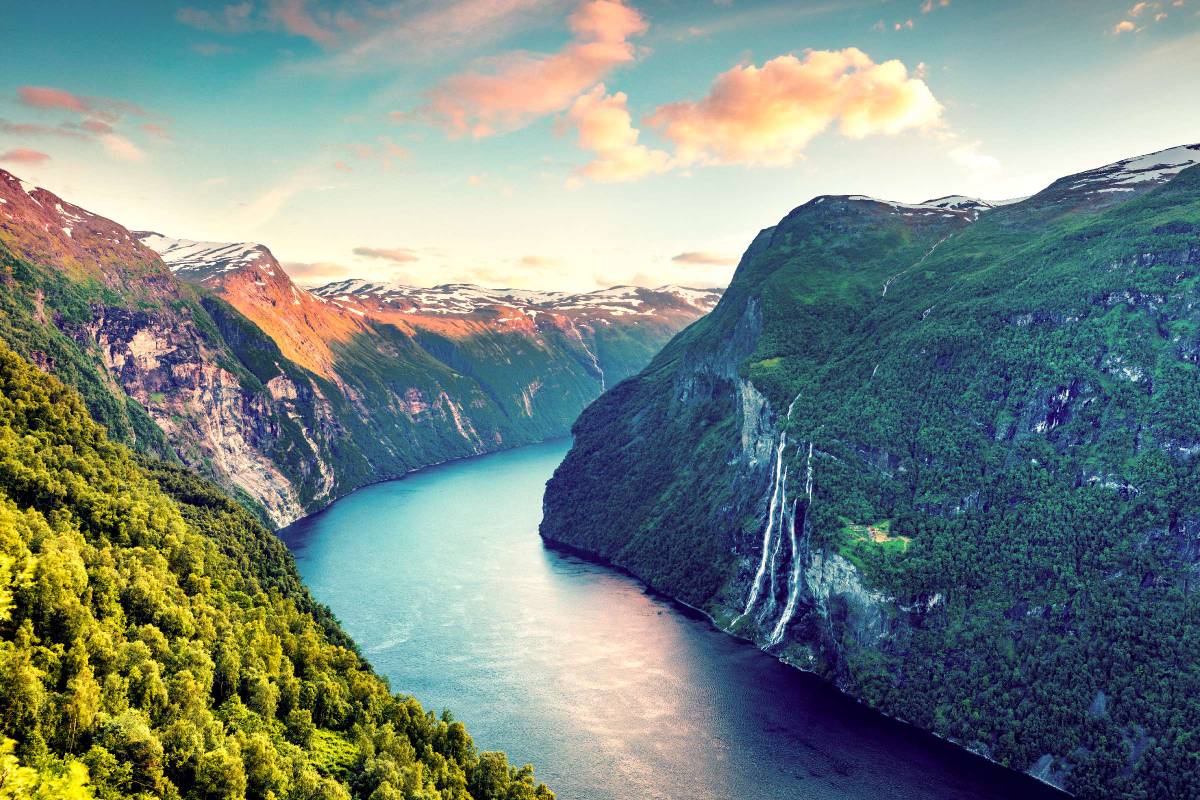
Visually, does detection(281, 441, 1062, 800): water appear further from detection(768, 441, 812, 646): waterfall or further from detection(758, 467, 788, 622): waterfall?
detection(758, 467, 788, 622): waterfall

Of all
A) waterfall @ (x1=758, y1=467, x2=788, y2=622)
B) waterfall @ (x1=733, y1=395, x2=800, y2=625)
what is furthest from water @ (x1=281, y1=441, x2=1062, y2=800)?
waterfall @ (x1=733, y1=395, x2=800, y2=625)

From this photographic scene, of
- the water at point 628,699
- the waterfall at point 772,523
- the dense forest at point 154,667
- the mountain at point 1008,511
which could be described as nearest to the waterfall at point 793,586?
the mountain at point 1008,511

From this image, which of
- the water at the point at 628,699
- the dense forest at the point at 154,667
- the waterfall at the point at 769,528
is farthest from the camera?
the waterfall at the point at 769,528

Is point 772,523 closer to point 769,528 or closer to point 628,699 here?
point 769,528

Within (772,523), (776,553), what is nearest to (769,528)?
(772,523)

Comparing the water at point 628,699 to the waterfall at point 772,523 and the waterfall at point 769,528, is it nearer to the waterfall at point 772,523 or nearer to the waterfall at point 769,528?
the waterfall at point 769,528
